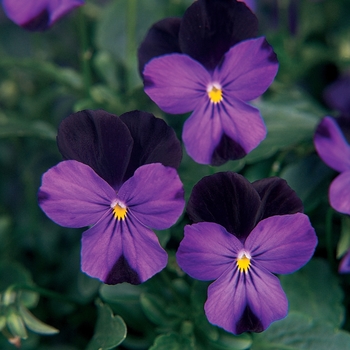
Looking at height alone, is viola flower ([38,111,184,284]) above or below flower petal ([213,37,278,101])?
below

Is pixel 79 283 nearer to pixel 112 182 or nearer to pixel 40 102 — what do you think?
pixel 112 182

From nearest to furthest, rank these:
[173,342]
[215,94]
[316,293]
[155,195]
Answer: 1. [155,195]
2. [215,94]
3. [173,342]
4. [316,293]

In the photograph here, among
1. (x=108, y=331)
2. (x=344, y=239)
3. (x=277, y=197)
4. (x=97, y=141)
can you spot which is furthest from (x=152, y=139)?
(x=344, y=239)

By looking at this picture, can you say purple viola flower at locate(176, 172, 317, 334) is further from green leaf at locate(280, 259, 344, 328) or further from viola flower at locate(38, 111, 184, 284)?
green leaf at locate(280, 259, 344, 328)

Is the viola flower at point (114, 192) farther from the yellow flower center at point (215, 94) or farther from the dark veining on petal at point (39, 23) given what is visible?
the dark veining on petal at point (39, 23)

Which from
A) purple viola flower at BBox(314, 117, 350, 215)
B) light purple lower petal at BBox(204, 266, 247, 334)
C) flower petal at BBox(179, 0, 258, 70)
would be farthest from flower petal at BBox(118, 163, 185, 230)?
purple viola flower at BBox(314, 117, 350, 215)

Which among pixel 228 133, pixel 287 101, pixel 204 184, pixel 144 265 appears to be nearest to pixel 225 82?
pixel 228 133

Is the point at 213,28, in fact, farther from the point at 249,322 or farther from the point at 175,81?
the point at 249,322

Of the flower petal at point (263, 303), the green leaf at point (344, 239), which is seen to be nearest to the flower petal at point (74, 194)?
the flower petal at point (263, 303)
